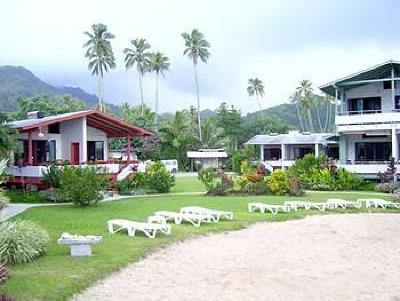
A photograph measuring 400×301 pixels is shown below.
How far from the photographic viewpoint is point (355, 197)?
29.1 meters

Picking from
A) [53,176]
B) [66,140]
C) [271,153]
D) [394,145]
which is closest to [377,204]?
[394,145]

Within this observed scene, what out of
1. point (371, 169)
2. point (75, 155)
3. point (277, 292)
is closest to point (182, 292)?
point (277, 292)

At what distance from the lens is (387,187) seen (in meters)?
33.3

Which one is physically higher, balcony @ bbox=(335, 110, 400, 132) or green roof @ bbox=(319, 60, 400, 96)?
green roof @ bbox=(319, 60, 400, 96)

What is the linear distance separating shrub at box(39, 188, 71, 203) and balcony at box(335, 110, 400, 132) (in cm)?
2147

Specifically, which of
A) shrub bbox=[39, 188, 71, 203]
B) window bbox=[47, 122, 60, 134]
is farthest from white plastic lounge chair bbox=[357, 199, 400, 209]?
window bbox=[47, 122, 60, 134]

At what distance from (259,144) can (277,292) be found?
46.2 metres

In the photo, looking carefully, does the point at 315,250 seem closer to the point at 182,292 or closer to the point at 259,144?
the point at 182,292

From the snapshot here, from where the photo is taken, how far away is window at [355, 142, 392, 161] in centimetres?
4125

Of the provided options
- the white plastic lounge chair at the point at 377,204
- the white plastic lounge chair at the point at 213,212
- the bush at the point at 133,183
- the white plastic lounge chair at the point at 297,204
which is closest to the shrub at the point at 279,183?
the white plastic lounge chair at the point at 377,204

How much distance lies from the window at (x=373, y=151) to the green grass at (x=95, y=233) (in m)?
15.0

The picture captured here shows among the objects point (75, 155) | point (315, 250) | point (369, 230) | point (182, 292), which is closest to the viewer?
point (182, 292)

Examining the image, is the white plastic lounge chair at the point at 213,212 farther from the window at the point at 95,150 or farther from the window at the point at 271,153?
the window at the point at 271,153

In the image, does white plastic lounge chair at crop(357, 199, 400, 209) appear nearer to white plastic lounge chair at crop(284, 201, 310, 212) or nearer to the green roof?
white plastic lounge chair at crop(284, 201, 310, 212)
